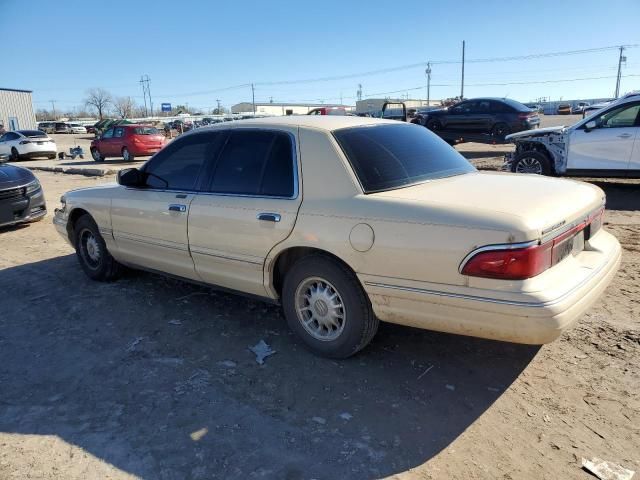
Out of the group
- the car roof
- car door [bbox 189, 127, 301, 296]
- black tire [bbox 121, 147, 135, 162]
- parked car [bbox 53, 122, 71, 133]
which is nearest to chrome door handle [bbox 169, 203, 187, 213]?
car door [bbox 189, 127, 301, 296]

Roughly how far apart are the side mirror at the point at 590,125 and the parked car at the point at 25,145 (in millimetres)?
23596

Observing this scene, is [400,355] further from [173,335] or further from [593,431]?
[173,335]

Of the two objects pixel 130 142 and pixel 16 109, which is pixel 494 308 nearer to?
pixel 130 142

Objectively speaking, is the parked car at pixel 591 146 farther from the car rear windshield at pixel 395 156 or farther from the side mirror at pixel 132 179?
the side mirror at pixel 132 179

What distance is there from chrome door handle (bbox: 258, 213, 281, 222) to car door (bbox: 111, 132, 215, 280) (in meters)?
0.87

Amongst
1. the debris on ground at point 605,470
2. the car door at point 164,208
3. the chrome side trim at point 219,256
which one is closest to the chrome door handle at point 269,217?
the chrome side trim at point 219,256

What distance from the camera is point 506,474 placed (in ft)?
7.95

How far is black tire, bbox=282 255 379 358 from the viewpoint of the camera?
10.7 feet

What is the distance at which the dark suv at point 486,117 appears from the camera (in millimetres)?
16062

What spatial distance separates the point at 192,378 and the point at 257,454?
0.97 m

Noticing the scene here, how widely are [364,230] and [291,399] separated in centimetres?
117

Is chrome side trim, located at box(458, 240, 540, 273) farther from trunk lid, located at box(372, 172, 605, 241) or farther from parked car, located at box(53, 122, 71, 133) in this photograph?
parked car, located at box(53, 122, 71, 133)

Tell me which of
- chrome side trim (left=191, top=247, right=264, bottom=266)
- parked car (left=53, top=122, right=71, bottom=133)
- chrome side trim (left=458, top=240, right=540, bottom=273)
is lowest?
chrome side trim (left=191, top=247, right=264, bottom=266)

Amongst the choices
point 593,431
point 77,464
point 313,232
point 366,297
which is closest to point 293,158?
point 313,232
